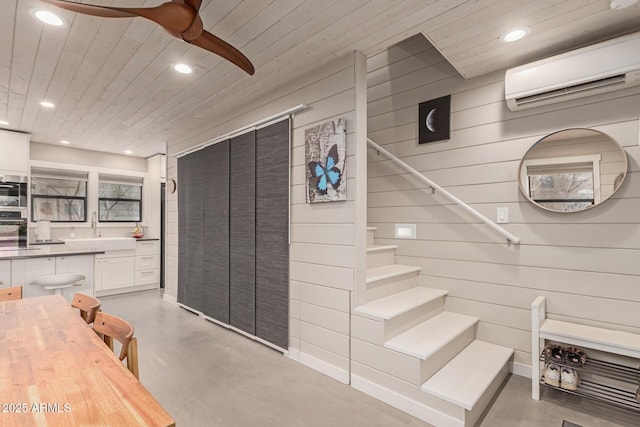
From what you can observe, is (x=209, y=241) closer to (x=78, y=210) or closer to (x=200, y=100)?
(x=200, y=100)

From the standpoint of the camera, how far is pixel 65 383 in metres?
1.03

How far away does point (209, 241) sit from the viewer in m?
4.08

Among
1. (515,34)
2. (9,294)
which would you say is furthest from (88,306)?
(515,34)

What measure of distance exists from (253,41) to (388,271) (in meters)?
2.23

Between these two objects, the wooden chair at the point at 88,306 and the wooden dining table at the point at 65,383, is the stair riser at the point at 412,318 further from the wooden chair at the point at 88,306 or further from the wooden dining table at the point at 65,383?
the wooden chair at the point at 88,306

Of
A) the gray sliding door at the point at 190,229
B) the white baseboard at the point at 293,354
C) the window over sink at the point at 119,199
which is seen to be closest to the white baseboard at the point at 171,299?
the gray sliding door at the point at 190,229

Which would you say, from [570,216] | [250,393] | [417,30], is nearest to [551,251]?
[570,216]

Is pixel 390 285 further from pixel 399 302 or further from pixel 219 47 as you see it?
pixel 219 47

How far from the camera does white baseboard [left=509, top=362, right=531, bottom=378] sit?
254cm

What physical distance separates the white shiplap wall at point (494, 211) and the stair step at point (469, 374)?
21cm

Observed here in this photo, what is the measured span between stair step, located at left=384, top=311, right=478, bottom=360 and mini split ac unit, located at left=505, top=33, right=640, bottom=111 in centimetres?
181

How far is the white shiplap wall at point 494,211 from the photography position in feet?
7.29

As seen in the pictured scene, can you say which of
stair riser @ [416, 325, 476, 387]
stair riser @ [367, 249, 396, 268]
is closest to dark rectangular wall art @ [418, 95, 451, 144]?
stair riser @ [367, 249, 396, 268]

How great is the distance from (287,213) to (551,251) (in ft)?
7.16
